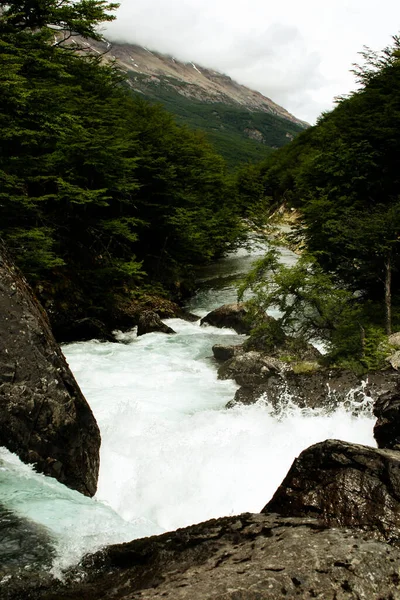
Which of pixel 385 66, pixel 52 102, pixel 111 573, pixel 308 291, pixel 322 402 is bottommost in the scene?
pixel 111 573

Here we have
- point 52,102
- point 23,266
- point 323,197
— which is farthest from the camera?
point 323,197

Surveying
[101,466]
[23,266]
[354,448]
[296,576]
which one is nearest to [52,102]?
[23,266]

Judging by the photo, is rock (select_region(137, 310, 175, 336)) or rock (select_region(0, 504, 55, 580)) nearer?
rock (select_region(0, 504, 55, 580))

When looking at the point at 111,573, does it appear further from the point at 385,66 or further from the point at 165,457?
the point at 385,66

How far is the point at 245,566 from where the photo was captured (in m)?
2.96

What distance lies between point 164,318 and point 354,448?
14.0m

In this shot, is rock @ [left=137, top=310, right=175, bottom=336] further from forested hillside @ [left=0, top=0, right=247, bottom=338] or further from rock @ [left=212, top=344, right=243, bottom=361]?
rock @ [left=212, top=344, right=243, bottom=361]

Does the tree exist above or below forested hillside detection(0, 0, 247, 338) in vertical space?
above

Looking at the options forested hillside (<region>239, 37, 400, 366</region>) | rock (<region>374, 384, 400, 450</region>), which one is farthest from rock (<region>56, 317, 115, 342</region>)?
rock (<region>374, 384, 400, 450</region>)

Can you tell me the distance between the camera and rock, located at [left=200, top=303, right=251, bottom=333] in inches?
638

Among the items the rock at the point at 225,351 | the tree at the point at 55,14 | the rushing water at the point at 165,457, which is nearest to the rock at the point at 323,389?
the rushing water at the point at 165,457

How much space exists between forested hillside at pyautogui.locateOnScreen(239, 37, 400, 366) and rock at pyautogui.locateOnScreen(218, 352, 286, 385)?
174 centimetres

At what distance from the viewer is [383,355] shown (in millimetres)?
9680

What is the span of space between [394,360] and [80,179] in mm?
12830
